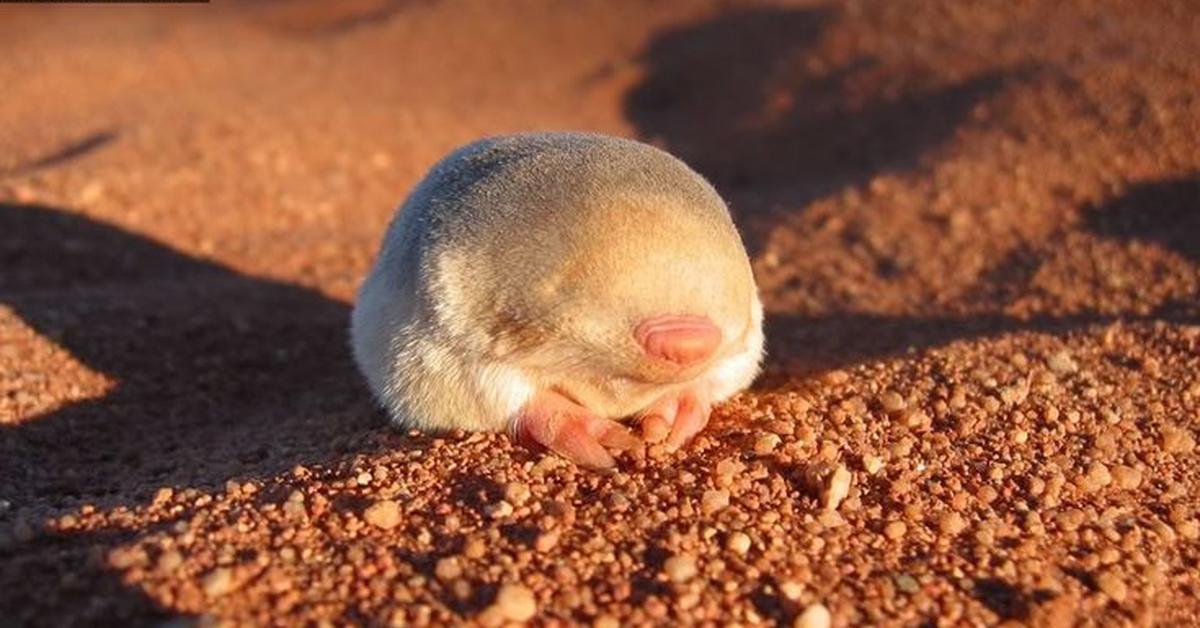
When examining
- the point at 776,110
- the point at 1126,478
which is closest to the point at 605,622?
the point at 1126,478

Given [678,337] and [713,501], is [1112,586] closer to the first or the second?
[713,501]

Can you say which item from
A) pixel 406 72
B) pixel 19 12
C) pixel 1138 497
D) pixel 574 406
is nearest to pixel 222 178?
pixel 406 72

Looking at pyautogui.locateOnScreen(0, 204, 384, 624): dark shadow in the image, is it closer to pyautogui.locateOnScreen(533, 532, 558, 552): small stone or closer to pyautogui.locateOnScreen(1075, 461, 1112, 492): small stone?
pyautogui.locateOnScreen(533, 532, 558, 552): small stone

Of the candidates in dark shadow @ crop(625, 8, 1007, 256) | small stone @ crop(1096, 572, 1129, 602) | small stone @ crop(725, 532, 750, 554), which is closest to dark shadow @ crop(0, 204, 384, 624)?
small stone @ crop(725, 532, 750, 554)

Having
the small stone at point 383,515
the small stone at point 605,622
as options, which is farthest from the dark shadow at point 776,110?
the small stone at point 605,622

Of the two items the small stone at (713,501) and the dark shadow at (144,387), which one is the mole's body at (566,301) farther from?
the dark shadow at (144,387)

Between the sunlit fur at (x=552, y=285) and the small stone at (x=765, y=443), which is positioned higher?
the sunlit fur at (x=552, y=285)

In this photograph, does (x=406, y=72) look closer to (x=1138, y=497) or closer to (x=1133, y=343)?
(x=1133, y=343)
